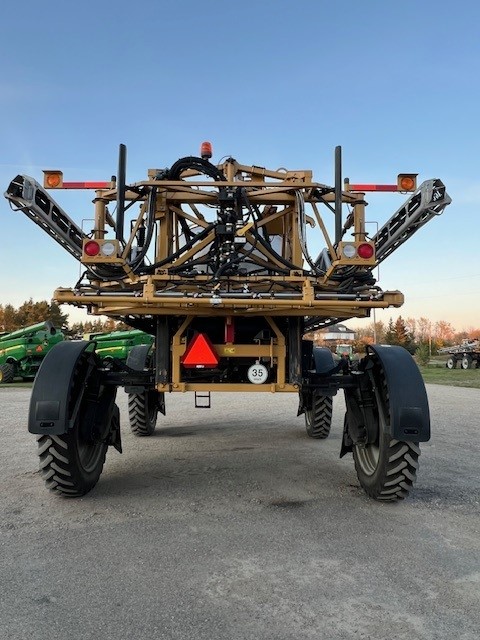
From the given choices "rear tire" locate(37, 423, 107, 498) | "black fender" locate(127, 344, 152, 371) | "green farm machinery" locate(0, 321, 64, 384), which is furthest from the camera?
"green farm machinery" locate(0, 321, 64, 384)

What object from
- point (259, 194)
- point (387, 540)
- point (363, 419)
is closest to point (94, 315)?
point (259, 194)

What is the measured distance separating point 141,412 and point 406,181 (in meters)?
5.16

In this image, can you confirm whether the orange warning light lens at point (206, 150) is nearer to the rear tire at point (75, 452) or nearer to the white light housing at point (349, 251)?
the white light housing at point (349, 251)

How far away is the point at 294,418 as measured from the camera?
10773mm

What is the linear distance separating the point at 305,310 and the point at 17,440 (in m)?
5.63

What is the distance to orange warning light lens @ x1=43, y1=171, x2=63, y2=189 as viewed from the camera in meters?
5.19

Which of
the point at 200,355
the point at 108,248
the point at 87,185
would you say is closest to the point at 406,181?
the point at 200,355

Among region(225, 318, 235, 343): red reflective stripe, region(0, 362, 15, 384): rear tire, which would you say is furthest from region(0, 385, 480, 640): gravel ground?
region(0, 362, 15, 384): rear tire

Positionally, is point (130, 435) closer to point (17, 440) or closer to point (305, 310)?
point (17, 440)

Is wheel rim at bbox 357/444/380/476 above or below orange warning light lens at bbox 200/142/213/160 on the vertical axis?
below

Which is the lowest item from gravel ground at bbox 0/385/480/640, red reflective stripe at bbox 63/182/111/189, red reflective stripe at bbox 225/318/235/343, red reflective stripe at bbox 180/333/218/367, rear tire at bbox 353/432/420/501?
gravel ground at bbox 0/385/480/640

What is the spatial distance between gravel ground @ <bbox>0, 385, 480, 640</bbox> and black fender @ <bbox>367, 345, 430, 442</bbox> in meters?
0.69

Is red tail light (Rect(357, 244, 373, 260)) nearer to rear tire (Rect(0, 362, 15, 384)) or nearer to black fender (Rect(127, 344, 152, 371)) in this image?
black fender (Rect(127, 344, 152, 371))

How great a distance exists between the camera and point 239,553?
3.56 meters
